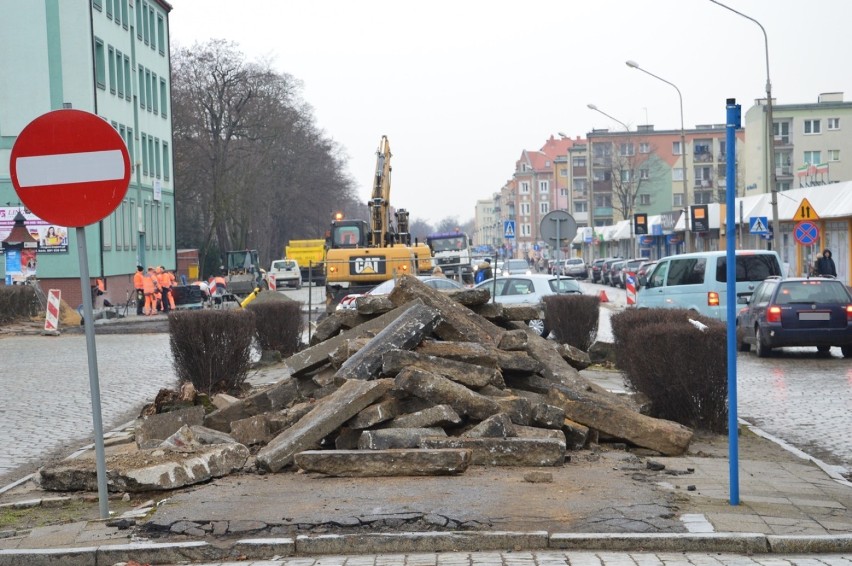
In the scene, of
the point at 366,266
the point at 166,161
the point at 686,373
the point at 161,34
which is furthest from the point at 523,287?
the point at 161,34

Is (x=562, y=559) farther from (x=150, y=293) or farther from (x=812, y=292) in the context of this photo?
(x=150, y=293)

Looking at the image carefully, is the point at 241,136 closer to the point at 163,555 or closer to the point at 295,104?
the point at 295,104

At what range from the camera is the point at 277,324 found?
860 inches

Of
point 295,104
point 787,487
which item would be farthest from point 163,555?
point 295,104

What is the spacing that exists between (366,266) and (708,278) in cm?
950

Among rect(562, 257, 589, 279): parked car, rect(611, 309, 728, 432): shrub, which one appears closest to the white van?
rect(611, 309, 728, 432): shrub

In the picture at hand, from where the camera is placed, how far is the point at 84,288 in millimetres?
7652

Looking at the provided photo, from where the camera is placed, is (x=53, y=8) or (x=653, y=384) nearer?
(x=653, y=384)

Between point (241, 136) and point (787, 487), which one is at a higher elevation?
point (241, 136)

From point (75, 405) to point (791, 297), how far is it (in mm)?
12904

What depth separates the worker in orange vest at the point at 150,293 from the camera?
4306 centimetres

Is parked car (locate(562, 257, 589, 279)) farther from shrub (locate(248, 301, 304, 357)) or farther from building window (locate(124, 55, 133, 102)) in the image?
shrub (locate(248, 301, 304, 357))

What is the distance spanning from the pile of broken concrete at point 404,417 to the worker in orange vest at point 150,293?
105 ft

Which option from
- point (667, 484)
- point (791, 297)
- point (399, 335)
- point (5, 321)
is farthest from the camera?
point (5, 321)
